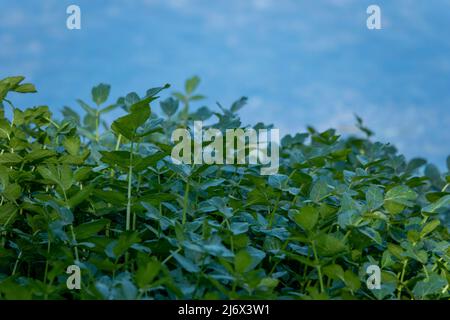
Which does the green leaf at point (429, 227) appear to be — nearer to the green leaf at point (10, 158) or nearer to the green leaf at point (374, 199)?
the green leaf at point (374, 199)

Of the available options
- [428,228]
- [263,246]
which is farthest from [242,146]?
[428,228]

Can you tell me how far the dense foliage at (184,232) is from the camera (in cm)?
115

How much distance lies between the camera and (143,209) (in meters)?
1.29

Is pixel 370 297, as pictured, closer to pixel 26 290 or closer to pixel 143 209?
pixel 143 209

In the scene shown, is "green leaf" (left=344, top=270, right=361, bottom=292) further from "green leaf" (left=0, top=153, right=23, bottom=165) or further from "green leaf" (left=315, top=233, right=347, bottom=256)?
"green leaf" (left=0, top=153, right=23, bottom=165)

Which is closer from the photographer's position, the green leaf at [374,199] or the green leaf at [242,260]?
the green leaf at [242,260]

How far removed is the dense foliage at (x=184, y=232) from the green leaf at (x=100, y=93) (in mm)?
247

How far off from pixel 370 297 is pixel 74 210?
634mm

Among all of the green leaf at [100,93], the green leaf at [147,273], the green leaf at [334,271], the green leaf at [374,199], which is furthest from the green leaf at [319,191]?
the green leaf at [100,93]

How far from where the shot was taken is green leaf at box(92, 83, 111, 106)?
1.87 meters

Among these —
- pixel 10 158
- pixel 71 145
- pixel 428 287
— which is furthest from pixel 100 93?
pixel 428 287

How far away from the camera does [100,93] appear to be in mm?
1877

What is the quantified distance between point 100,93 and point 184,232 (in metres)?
0.78
